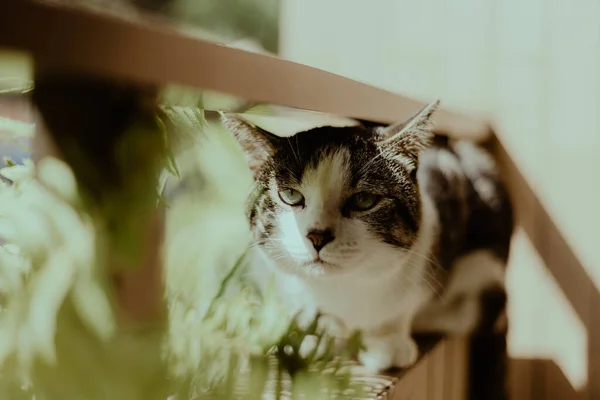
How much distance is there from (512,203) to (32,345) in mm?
1303

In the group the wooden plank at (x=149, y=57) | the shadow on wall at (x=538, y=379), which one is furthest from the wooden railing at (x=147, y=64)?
the shadow on wall at (x=538, y=379)

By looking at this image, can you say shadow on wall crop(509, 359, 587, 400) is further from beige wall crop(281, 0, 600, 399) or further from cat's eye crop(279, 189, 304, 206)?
cat's eye crop(279, 189, 304, 206)

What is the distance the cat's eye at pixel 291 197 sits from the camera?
84 cm

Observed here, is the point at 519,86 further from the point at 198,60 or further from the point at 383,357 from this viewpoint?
the point at 198,60

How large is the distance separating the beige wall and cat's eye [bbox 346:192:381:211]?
2.41 feet

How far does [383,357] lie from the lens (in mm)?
1031

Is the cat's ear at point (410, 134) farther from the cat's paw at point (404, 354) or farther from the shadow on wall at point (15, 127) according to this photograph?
the shadow on wall at point (15, 127)

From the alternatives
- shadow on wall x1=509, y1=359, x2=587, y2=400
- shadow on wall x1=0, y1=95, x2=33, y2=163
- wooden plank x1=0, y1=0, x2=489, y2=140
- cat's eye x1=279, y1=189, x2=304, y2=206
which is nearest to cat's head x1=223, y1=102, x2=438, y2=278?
cat's eye x1=279, y1=189, x2=304, y2=206

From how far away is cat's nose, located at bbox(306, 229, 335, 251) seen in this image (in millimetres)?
831

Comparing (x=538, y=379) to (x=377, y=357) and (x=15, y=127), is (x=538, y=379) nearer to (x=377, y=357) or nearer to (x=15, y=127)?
(x=377, y=357)

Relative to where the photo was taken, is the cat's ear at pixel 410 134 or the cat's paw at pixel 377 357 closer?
the cat's ear at pixel 410 134

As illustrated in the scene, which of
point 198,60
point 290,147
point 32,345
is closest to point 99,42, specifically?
point 198,60

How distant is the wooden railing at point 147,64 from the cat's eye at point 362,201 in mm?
107

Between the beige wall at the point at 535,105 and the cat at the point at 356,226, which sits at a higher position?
the beige wall at the point at 535,105
